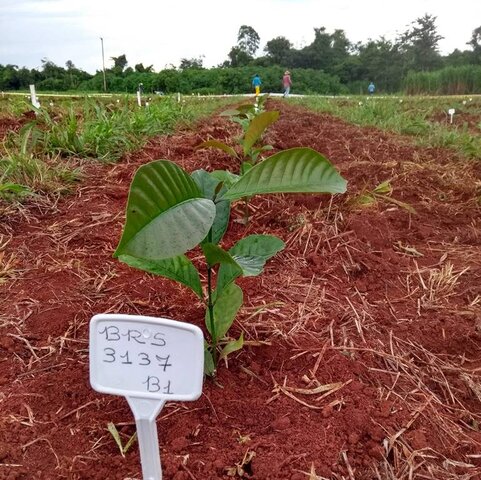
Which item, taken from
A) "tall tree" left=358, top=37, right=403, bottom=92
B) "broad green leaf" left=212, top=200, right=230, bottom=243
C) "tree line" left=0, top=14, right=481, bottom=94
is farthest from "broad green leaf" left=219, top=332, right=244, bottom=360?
"tall tree" left=358, top=37, right=403, bottom=92

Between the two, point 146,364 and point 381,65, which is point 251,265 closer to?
point 146,364

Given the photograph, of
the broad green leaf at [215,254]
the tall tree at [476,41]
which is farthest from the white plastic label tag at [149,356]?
the tall tree at [476,41]

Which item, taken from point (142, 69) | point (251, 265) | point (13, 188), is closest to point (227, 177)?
point (251, 265)

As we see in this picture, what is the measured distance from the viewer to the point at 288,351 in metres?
1.14

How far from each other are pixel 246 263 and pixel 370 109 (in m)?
6.11

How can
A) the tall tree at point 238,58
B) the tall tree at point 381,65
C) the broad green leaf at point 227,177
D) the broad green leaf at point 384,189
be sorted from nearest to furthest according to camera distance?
1. the broad green leaf at point 227,177
2. the broad green leaf at point 384,189
3. the tall tree at point 381,65
4. the tall tree at point 238,58

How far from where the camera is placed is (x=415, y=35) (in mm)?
39562

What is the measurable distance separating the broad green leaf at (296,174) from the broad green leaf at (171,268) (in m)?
0.23

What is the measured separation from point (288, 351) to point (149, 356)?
56 centimetres

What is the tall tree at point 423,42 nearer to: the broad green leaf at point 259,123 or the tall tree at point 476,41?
the tall tree at point 476,41

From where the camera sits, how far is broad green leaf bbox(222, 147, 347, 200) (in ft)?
2.64

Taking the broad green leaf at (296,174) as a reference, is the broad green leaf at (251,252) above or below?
below

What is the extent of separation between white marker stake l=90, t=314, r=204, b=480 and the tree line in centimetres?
1796

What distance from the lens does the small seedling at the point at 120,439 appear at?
0.86 m
